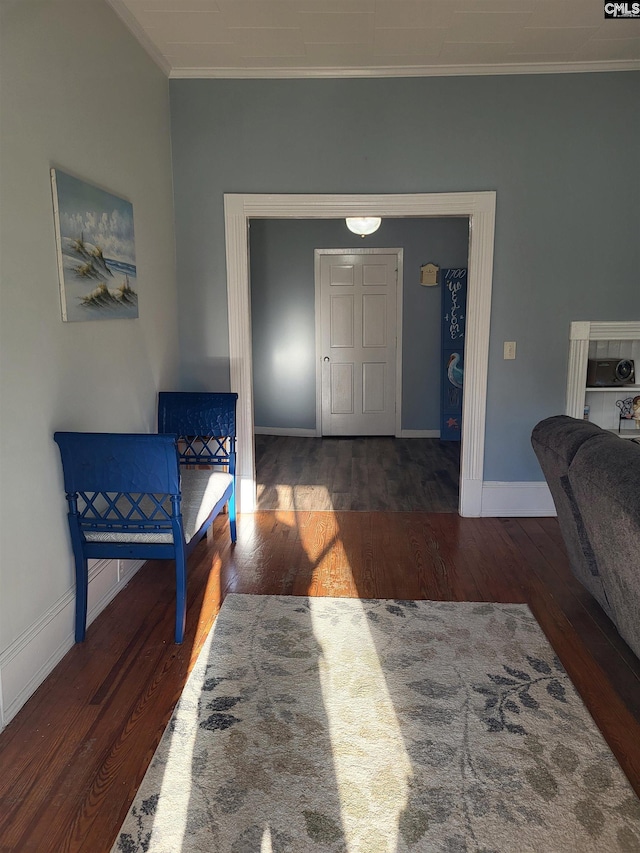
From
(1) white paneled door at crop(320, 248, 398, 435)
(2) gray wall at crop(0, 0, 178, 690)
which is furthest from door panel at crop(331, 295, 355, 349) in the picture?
(2) gray wall at crop(0, 0, 178, 690)

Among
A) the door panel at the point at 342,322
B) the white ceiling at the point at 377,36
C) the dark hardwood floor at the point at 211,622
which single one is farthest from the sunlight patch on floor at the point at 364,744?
the door panel at the point at 342,322

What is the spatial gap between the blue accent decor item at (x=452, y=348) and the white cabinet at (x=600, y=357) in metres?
2.25

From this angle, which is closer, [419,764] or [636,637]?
[419,764]

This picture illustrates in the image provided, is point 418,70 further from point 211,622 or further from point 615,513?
point 211,622

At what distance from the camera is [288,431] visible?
696 centimetres

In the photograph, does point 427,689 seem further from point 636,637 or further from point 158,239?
point 158,239

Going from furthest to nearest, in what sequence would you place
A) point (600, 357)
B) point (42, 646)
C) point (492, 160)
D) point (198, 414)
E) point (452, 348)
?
point (452, 348), point (600, 357), point (492, 160), point (198, 414), point (42, 646)

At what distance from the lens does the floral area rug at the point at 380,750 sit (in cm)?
164

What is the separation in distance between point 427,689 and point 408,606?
0.64 meters

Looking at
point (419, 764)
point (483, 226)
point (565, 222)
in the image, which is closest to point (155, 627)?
point (419, 764)

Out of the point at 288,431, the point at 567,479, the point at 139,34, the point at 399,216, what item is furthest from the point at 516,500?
the point at 139,34

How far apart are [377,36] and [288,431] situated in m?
4.28

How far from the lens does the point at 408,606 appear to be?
2.88 metres

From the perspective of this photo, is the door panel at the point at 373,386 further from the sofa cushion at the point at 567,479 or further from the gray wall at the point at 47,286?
the sofa cushion at the point at 567,479
